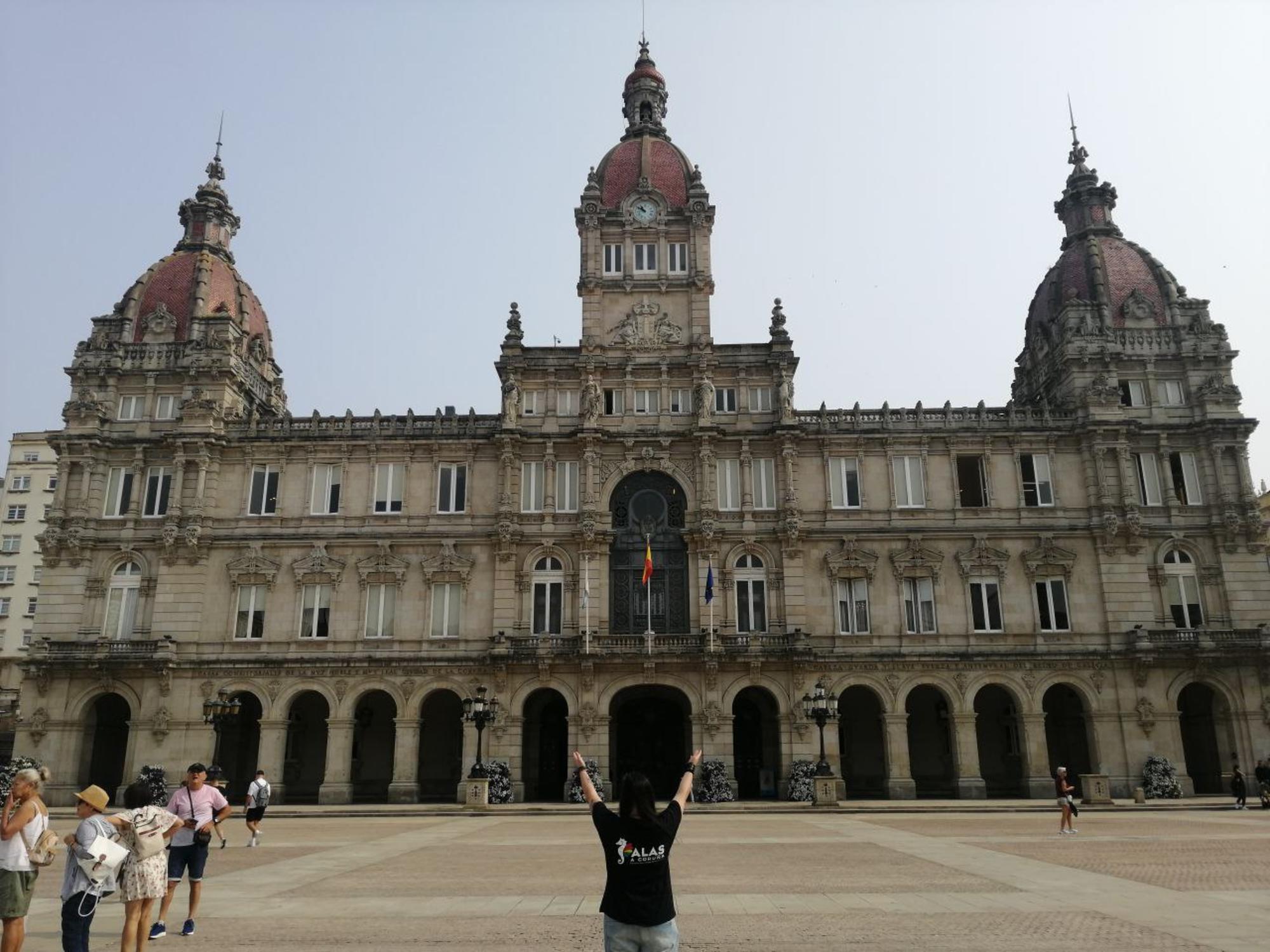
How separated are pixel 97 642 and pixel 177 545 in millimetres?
5639

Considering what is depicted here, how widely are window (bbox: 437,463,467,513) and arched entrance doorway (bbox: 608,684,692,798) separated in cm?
1265

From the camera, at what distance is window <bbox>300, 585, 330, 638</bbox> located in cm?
4747

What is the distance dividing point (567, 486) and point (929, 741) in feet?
72.7

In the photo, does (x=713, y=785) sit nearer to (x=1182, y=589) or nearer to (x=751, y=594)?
(x=751, y=594)

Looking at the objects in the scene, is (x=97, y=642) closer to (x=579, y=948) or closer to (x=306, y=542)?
(x=306, y=542)

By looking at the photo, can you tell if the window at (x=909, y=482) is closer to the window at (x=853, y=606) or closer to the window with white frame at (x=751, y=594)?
the window at (x=853, y=606)

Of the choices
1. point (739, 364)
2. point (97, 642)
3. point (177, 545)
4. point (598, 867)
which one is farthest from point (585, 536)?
point (598, 867)

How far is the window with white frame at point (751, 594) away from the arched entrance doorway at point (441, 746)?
14432 mm

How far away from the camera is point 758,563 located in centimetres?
4809

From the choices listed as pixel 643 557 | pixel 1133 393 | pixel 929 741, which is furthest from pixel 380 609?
pixel 1133 393

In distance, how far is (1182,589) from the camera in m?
47.7

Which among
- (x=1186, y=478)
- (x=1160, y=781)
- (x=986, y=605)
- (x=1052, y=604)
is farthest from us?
(x=1186, y=478)

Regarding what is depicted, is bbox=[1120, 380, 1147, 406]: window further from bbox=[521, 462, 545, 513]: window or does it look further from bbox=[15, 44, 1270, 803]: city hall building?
bbox=[521, 462, 545, 513]: window

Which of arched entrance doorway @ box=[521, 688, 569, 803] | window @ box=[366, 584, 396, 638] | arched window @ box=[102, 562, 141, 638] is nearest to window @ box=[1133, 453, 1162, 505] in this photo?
arched entrance doorway @ box=[521, 688, 569, 803]
